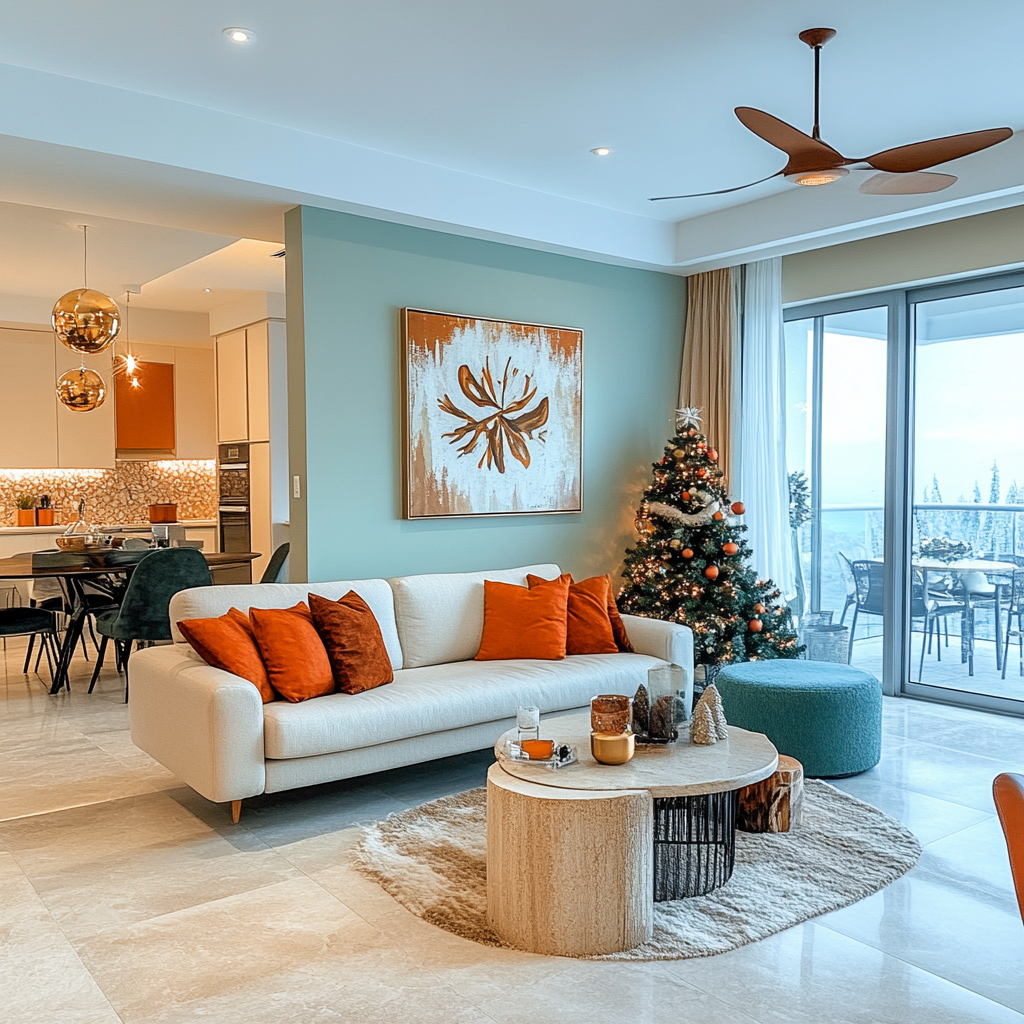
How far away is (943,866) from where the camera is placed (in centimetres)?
330

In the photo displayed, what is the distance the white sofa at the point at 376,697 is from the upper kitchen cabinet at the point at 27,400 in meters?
5.55

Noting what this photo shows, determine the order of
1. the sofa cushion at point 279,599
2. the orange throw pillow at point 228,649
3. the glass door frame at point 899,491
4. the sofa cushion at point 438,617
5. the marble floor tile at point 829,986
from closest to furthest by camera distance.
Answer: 1. the marble floor tile at point 829,986
2. the orange throw pillow at point 228,649
3. the sofa cushion at point 279,599
4. the sofa cushion at point 438,617
5. the glass door frame at point 899,491

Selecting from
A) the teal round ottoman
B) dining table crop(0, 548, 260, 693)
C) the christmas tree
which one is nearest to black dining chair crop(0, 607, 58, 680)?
dining table crop(0, 548, 260, 693)

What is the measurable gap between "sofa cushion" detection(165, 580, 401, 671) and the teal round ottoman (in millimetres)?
1704

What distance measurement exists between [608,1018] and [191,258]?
5816 mm

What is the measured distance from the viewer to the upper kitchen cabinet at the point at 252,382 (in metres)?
8.23

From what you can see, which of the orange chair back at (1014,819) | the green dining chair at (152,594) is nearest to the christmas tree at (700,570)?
the green dining chair at (152,594)

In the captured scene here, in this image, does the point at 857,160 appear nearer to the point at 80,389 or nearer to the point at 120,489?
the point at 80,389

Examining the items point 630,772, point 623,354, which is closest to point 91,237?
point 623,354

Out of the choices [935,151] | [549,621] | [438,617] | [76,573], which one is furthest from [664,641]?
[76,573]

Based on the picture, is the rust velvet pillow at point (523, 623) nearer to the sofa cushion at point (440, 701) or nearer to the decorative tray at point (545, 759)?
the sofa cushion at point (440, 701)

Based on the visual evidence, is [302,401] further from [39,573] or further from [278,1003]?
[278,1003]

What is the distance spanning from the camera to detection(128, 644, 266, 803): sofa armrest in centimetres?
350

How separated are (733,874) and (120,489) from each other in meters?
8.26
